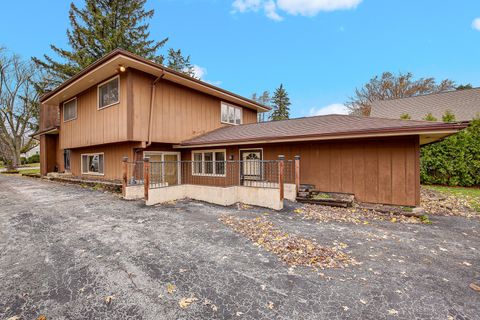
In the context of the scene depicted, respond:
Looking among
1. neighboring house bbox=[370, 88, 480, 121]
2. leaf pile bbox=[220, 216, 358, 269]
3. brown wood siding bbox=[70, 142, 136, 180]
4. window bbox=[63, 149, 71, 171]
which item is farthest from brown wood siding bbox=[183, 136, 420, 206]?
window bbox=[63, 149, 71, 171]

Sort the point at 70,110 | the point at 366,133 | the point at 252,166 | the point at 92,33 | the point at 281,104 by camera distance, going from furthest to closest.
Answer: the point at 281,104 → the point at 92,33 → the point at 70,110 → the point at 252,166 → the point at 366,133

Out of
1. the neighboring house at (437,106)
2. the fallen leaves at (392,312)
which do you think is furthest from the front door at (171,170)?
the neighboring house at (437,106)

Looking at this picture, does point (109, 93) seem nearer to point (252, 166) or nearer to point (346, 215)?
point (252, 166)

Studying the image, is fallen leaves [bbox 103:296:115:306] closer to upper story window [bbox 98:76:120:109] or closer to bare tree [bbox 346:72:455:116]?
upper story window [bbox 98:76:120:109]

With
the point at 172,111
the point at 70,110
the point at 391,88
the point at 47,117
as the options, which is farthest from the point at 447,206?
the point at 391,88

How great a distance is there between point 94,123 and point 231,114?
24.4 ft

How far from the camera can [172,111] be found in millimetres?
10312

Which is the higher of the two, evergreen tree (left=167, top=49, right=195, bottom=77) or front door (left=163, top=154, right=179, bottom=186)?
evergreen tree (left=167, top=49, right=195, bottom=77)

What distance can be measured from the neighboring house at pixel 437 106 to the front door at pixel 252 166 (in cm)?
1491

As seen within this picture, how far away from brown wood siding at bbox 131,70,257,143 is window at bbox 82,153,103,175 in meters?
4.34

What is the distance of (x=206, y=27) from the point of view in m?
19.3

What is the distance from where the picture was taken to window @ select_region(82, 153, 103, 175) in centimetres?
1176

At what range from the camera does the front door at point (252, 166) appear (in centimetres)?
994

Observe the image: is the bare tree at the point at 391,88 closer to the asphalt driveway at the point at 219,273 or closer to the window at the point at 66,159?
the asphalt driveway at the point at 219,273
